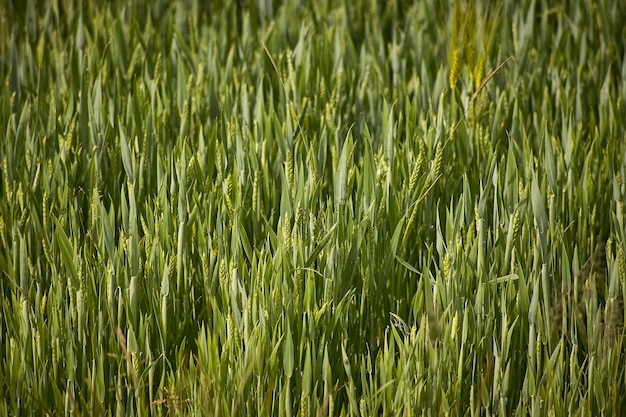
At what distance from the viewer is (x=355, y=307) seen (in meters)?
1.48

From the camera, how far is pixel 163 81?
7.25 feet

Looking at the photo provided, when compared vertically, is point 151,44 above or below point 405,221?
above

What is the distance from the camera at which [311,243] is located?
1451 mm

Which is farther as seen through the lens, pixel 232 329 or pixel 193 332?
pixel 193 332

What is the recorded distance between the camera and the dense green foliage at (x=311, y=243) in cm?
134

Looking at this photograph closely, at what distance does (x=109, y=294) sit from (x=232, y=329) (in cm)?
26

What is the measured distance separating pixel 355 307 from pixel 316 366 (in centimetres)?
19

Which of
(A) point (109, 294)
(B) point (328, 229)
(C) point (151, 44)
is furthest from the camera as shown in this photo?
(C) point (151, 44)

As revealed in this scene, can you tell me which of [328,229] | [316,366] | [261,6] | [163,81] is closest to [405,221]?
[328,229]

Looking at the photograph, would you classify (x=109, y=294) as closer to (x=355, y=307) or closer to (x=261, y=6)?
(x=355, y=307)

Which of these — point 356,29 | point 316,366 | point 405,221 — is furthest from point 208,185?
point 356,29

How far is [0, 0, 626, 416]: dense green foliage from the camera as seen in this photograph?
1.34 m

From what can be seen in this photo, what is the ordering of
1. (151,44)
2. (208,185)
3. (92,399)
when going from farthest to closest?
(151,44) < (208,185) < (92,399)

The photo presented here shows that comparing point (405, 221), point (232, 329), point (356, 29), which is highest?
point (356, 29)
